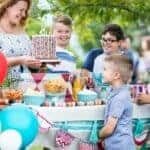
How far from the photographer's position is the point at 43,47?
4.80 m

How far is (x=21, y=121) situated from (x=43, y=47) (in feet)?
2.37

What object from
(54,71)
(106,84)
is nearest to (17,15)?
(54,71)

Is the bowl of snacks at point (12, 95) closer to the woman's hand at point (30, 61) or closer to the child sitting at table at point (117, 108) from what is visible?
the woman's hand at point (30, 61)

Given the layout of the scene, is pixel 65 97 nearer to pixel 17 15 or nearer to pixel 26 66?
pixel 26 66

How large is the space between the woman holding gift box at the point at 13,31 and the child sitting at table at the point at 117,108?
0.65 meters

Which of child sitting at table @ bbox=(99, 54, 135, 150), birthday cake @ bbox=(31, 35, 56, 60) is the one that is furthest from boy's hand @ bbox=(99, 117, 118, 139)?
birthday cake @ bbox=(31, 35, 56, 60)

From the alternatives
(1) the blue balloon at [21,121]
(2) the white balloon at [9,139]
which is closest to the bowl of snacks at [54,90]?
(1) the blue balloon at [21,121]

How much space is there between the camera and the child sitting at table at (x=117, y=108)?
15.4ft

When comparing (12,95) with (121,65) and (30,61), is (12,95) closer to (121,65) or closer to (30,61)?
(30,61)

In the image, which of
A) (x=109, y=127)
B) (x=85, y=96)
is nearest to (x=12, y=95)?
(x=85, y=96)

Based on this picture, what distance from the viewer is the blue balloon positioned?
426 centimetres

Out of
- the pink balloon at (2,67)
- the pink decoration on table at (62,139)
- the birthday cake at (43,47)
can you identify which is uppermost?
the birthday cake at (43,47)

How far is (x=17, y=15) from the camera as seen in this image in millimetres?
4863

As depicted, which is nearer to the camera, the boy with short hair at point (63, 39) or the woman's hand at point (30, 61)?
the woman's hand at point (30, 61)
